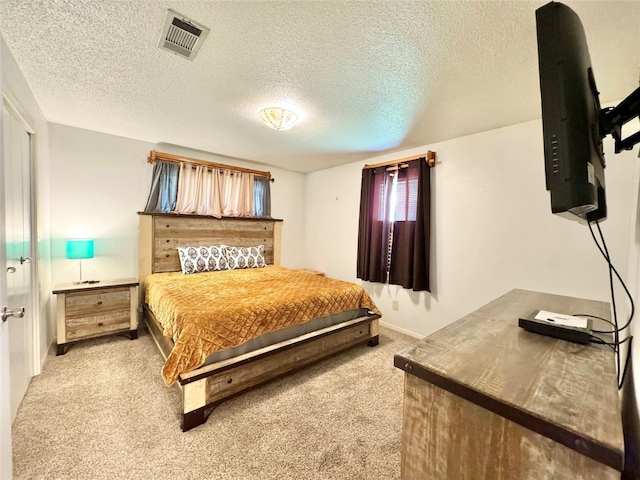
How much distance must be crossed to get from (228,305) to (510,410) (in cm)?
182

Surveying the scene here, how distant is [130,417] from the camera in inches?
70.2

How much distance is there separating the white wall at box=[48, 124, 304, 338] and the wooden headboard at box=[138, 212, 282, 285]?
0.61 feet

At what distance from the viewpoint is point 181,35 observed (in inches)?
59.1

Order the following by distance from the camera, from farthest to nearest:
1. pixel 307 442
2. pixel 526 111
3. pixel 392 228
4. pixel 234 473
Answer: pixel 392 228
pixel 526 111
pixel 307 442
pixel 234 473

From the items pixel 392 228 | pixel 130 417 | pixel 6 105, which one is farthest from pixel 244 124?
pixel 130 417

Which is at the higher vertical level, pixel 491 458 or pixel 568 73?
pixel 568 73

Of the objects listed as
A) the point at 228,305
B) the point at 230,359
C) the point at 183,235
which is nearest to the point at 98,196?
the point at 183,235

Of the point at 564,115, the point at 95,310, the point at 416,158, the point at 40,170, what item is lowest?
the point at 95,310

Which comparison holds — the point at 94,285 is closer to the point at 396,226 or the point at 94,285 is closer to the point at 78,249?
the point at 78,249

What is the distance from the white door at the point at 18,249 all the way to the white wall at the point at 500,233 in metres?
3.50

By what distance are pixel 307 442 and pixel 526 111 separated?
9.99 ft

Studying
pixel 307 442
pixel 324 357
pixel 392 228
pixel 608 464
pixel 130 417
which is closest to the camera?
pixel 608 464

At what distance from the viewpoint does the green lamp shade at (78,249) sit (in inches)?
107

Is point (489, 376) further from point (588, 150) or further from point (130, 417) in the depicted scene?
point (130, 417)
